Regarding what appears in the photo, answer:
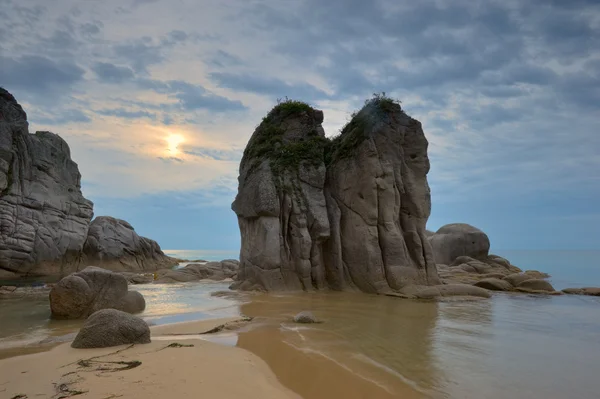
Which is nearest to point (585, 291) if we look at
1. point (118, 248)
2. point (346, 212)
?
point (346, 212)

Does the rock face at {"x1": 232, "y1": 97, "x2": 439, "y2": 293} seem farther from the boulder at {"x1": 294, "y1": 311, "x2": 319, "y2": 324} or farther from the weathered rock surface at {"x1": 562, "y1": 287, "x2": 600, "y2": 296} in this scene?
the weathered rock surface at {"x1": 562, "y1": 287, "x2": 600, "y2": 296}

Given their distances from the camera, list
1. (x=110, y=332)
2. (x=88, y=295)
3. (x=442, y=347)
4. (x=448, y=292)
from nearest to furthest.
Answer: (x=110, y=332), (x=442, y=347), (x=88, y=295), (x=448, y=292)

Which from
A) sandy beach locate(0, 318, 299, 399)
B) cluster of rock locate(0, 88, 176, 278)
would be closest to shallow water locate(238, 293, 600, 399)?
sandy beach locate(0, 318, 299, 399)

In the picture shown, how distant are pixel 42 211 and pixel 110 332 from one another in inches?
914

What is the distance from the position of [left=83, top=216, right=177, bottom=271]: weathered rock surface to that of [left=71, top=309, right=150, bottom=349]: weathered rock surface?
25128 mm

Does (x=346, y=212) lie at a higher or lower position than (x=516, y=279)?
higher

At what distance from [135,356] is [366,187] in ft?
40.3

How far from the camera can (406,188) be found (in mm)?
17016

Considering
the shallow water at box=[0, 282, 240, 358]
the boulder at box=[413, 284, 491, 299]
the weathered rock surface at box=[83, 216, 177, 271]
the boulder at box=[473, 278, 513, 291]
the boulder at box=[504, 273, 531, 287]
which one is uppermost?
the weathered rock surface at box=[83, 216, 177, 271]

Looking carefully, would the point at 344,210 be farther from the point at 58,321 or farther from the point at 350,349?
the point at 58,321

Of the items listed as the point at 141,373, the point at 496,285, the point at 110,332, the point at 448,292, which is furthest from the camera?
the point at 496,285

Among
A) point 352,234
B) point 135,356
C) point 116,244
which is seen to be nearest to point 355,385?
point 135,356

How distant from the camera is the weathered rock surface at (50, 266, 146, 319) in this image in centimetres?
987

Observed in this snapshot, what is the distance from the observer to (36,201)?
82.4 feet
